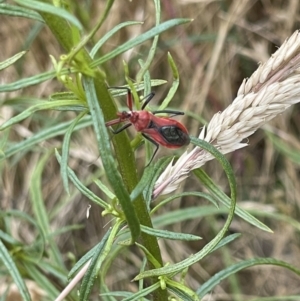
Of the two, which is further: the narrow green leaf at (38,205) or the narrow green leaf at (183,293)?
the narrow green leaf at (38,205)

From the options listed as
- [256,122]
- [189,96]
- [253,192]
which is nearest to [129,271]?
[253,192]

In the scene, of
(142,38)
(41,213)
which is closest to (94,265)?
(142,38)

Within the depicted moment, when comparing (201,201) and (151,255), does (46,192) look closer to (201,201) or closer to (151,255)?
(201,201)

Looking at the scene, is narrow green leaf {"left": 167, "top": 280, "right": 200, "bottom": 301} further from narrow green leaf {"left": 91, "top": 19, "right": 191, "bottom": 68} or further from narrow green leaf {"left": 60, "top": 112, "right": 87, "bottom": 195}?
narrow green leaf {"left": 91, "top": 19, "right": 191, "bottom": 68}

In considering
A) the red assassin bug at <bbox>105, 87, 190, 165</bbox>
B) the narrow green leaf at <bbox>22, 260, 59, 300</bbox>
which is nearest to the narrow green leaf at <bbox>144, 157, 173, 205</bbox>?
the red assassin bug at <bbox>105, 87, 190, 165</bbox>

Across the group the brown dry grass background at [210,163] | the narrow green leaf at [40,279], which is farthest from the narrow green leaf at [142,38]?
the brown dry grass background at [210,163]

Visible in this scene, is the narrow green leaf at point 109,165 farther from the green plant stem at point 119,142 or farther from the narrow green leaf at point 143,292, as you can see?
the narrow green leaf at point 143,292
